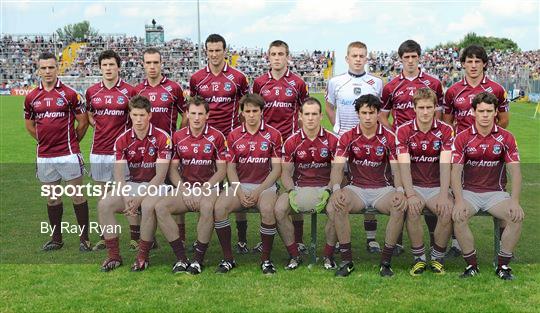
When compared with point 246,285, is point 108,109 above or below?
above

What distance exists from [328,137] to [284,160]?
0.50 metres

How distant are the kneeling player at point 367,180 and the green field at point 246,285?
0.31 metres

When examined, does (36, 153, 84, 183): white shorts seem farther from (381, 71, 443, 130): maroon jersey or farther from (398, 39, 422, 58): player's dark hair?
(398, 39, 422, 58): player's dark hair

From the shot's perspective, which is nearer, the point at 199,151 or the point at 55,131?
the point at 199,151

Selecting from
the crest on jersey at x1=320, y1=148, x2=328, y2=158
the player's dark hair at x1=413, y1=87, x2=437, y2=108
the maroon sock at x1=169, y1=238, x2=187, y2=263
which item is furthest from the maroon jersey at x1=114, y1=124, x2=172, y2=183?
the player's dark hair at x1=413, y1=87, x2=437, y2=108

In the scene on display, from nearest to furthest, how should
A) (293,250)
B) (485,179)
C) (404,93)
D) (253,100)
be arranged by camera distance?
1. (485,179)
2. (293,250)
3. (253,100)
4. (404,93)

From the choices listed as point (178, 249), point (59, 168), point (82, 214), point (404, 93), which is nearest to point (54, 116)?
point (59, 168)

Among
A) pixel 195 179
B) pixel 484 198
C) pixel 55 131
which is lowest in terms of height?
pixel 484 198

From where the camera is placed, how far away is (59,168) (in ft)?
21.6

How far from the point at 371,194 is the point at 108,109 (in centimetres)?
307

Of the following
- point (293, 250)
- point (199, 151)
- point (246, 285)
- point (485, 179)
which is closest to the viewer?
point (246, 285)

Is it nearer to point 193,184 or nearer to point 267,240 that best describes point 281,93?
point 193,184

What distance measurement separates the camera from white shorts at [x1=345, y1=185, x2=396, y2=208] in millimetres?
5555

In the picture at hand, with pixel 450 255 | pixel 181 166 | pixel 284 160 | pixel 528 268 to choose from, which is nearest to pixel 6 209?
pixel 181 166
